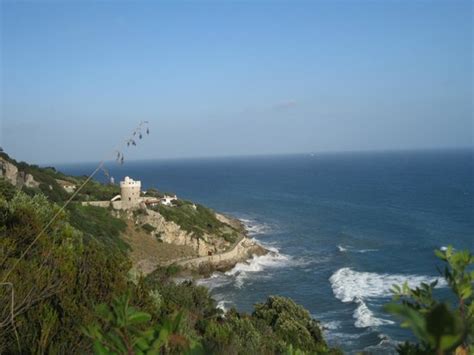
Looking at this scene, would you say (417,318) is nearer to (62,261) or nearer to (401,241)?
(62,261)

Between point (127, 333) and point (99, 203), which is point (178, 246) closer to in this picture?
point (99, 203)

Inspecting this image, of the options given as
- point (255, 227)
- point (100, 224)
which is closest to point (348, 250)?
point (255, 227)

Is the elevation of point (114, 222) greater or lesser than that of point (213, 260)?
greater

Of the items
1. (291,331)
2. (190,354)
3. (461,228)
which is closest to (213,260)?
(291,331)

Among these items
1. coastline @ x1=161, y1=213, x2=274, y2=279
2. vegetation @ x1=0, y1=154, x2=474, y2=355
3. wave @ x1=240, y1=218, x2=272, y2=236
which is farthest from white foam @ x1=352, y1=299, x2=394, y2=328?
wave @ x1=240, y1=218, x2=272, y2=236

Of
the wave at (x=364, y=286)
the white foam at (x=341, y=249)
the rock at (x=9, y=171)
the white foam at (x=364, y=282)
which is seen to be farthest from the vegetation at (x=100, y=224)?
the white foam at (x=341, y=249)
